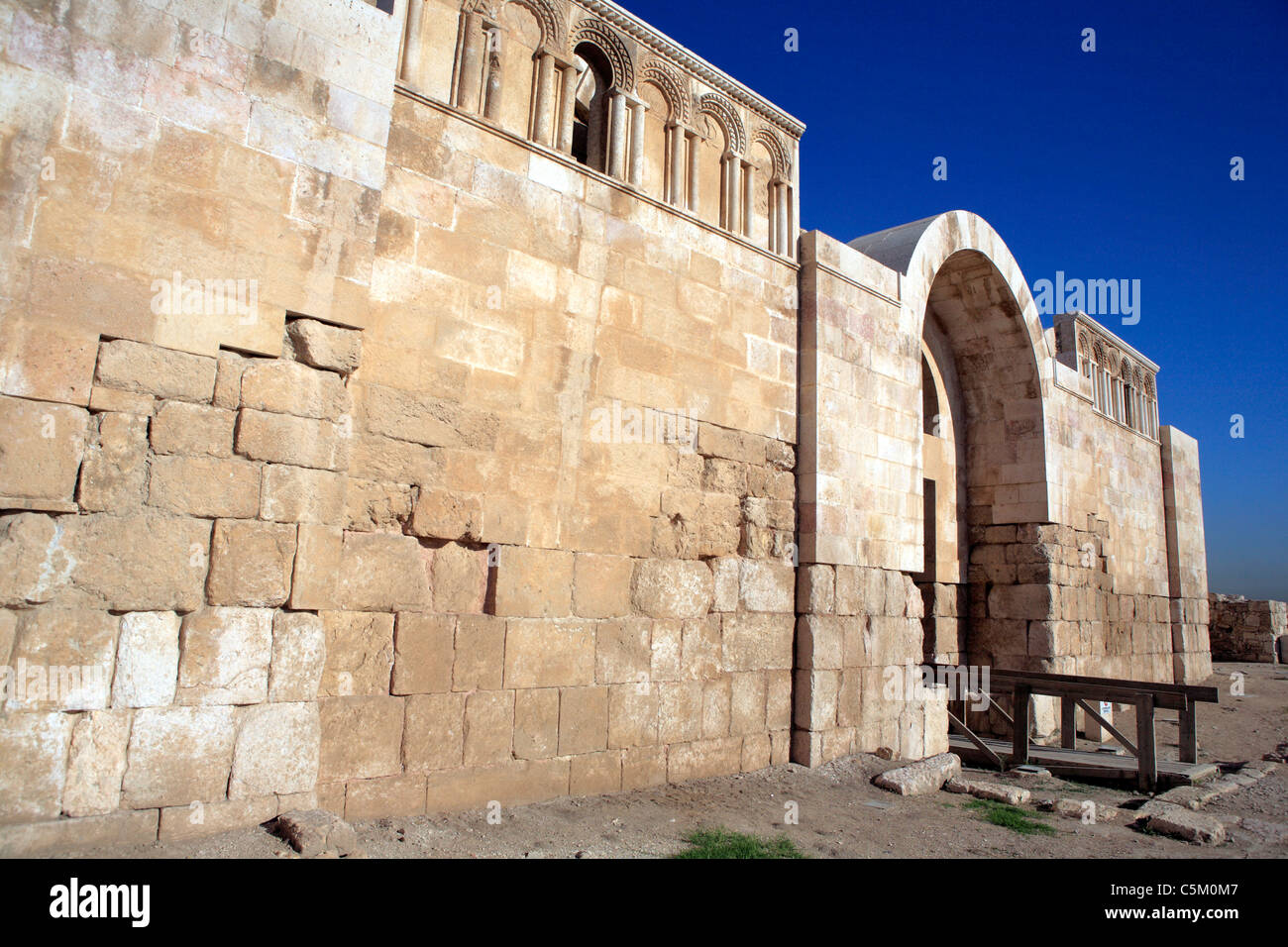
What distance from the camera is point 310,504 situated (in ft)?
13.5

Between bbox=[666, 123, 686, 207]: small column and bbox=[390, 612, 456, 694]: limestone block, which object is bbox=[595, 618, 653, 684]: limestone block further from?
bbox=[666, 123, 686, 207]: small column

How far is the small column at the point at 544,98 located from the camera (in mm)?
5707

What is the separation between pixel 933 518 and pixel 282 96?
8904mm

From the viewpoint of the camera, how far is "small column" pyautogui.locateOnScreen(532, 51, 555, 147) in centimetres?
571

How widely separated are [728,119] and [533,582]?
443 cm

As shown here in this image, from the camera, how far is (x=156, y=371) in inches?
146

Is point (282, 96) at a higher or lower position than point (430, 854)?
higher

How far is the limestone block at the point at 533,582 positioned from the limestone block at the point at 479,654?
125mm

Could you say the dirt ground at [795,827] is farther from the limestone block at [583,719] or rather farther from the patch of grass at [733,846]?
the limestone block at [583,719]

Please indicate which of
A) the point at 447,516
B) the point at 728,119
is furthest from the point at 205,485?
the point at 728,119
